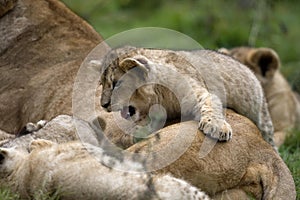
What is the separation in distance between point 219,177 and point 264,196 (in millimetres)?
418

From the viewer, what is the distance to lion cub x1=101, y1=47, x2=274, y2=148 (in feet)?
22.2

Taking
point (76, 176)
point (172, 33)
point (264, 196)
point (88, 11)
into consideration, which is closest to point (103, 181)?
point (76, 176)

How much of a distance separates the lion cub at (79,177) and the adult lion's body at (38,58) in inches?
53.1

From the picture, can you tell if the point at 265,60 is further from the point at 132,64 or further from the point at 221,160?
the point at 221,160

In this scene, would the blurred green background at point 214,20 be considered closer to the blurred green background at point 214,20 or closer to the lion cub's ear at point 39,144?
the blurred green background at point 214,20

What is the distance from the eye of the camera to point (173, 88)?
23.0 feet

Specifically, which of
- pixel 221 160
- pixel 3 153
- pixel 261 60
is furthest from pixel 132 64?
pixel 261 60

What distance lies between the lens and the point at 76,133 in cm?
658

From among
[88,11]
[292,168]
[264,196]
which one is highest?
[264,196]

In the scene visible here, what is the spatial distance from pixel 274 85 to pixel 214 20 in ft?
12.4

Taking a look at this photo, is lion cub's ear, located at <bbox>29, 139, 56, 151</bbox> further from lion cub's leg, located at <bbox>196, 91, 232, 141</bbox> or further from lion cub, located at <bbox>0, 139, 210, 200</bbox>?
lion cub's leg, located at <bbox>196, 91, 232, 141</bbox>

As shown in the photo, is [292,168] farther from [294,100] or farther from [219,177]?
[294,100]

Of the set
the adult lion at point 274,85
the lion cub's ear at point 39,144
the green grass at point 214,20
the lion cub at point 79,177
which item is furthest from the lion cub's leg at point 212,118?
the green grass at point 214,20

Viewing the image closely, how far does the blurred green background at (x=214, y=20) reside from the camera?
47.8ft
